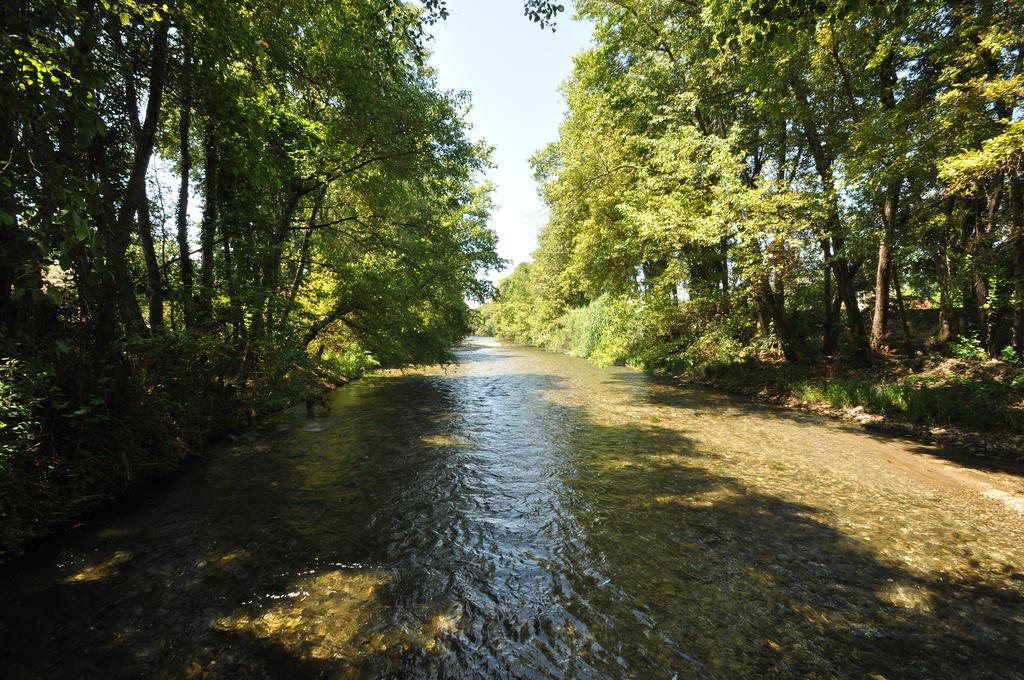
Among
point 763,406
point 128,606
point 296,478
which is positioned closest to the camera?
point 128,606

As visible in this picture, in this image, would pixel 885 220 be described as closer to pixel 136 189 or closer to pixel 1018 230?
pixel 1018 230

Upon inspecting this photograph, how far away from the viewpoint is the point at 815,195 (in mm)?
11375

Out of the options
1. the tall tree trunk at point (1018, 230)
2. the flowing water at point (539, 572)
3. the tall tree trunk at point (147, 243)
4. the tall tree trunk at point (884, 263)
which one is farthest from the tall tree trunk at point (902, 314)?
the tall tree trunk at point (147, 243)

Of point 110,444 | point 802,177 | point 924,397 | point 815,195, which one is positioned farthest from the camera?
point 802,177

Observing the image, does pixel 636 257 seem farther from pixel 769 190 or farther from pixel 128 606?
pixel 128 606

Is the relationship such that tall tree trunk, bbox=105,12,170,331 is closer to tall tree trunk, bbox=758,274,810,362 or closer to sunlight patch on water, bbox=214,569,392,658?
sunlight patch on water, bbox=214,569,392,658

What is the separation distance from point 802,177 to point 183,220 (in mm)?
19282

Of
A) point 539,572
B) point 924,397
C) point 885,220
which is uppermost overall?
point 885,220

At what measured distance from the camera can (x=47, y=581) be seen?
419 cm

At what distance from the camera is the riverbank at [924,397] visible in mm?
8977

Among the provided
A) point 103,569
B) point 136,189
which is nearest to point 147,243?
point 136,189

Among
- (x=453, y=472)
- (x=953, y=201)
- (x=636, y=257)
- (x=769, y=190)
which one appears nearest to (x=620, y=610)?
(x=453, y=472)

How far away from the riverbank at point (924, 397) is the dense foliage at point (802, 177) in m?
0.93

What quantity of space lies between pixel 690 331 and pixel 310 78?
14.9 metres
